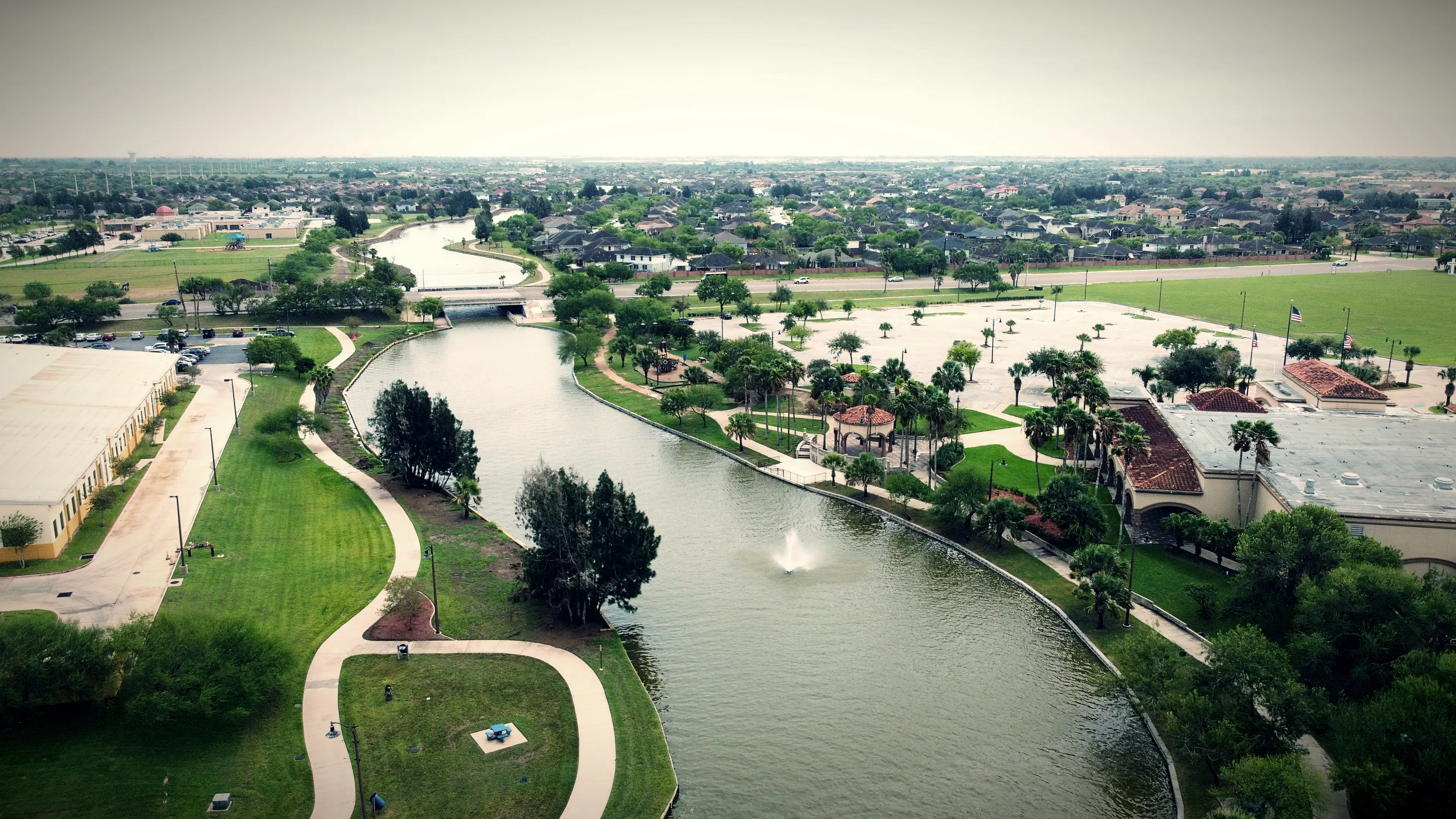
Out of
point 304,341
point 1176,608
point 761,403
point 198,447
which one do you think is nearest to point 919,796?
point 1176,608

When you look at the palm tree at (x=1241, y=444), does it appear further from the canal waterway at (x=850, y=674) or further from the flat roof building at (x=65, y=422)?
the flat roof building at (x=65, y=422)

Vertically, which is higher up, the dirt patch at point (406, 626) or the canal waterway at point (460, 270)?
the canal waterway at point (460, 270)

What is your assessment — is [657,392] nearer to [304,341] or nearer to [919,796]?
[304,341]

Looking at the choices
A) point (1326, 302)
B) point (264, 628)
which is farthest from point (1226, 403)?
point (1326, 302)

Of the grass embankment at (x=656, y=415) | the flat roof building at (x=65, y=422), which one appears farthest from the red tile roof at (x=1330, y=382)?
the flat roof building at (x=65, y=422)

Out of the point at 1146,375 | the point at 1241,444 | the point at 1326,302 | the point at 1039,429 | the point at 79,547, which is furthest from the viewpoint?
the point at 1326,302

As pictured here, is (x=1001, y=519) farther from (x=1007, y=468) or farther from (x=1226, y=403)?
(x=1226, y=403)

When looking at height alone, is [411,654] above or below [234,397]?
below
